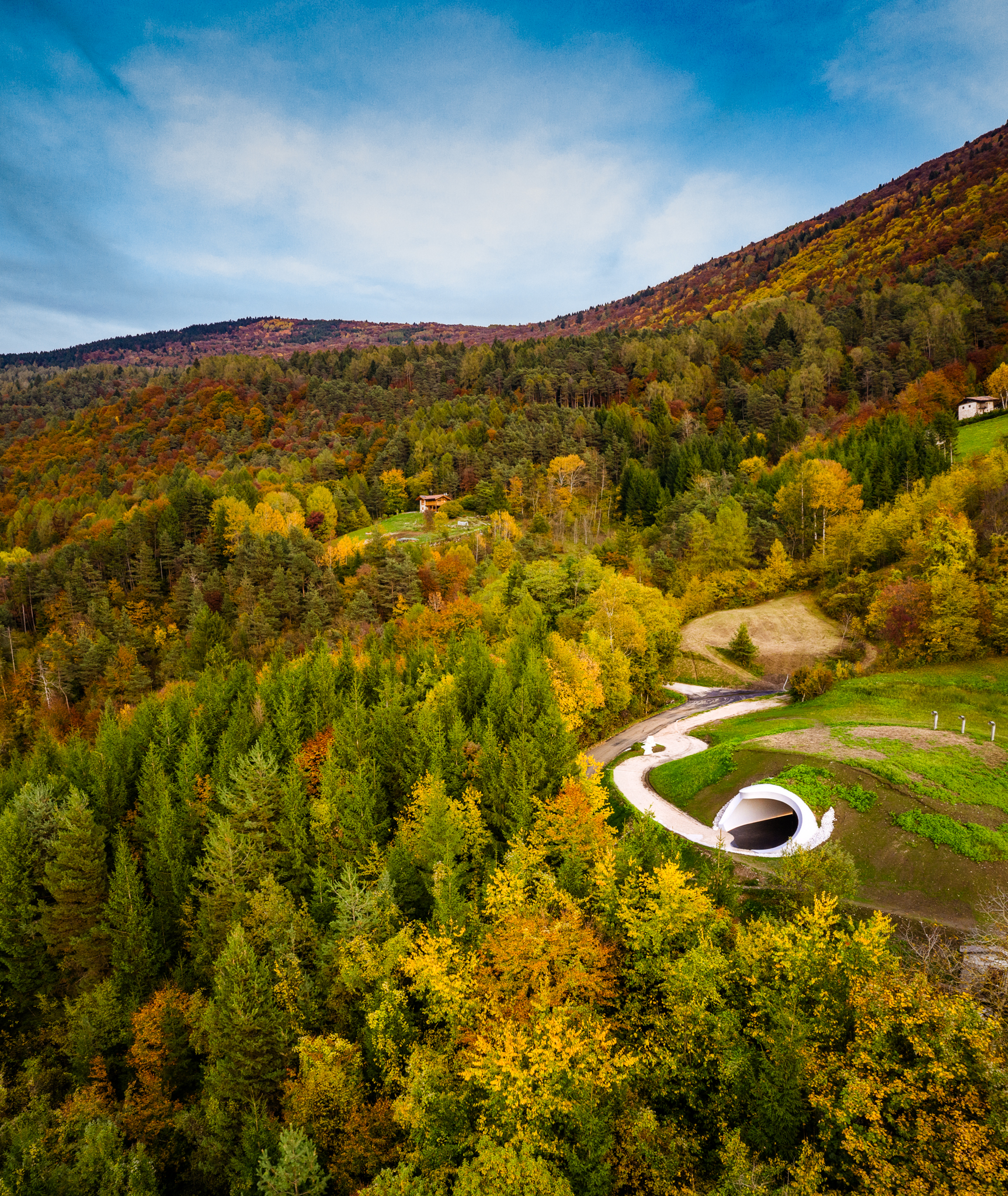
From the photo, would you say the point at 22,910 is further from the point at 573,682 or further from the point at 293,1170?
the point at 573,682

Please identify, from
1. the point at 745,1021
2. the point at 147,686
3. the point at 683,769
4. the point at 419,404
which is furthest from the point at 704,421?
the point at 745,1021

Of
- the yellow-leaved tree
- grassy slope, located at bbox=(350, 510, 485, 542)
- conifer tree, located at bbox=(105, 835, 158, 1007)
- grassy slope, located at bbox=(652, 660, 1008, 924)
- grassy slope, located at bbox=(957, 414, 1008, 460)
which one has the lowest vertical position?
conifer tree, located at bbox=(105, 835, 158, 1007)

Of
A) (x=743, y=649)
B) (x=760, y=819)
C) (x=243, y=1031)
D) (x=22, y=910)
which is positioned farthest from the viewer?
(x=743, y=649)

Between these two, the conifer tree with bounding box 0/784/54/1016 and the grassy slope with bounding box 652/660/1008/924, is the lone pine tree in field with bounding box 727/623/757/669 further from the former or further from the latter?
the conifer tree with bounding box 0/784/54/1016

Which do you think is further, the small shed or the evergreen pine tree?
the small shed

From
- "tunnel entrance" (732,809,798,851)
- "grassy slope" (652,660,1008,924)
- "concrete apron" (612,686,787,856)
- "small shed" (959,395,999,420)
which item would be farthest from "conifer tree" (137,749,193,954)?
"small shed" (959,395,999,420)

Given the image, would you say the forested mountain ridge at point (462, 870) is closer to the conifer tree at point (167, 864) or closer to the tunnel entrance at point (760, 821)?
the conifer tree at point (167, 864)

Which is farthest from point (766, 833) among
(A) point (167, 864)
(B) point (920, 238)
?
(B) point (920, 238)
